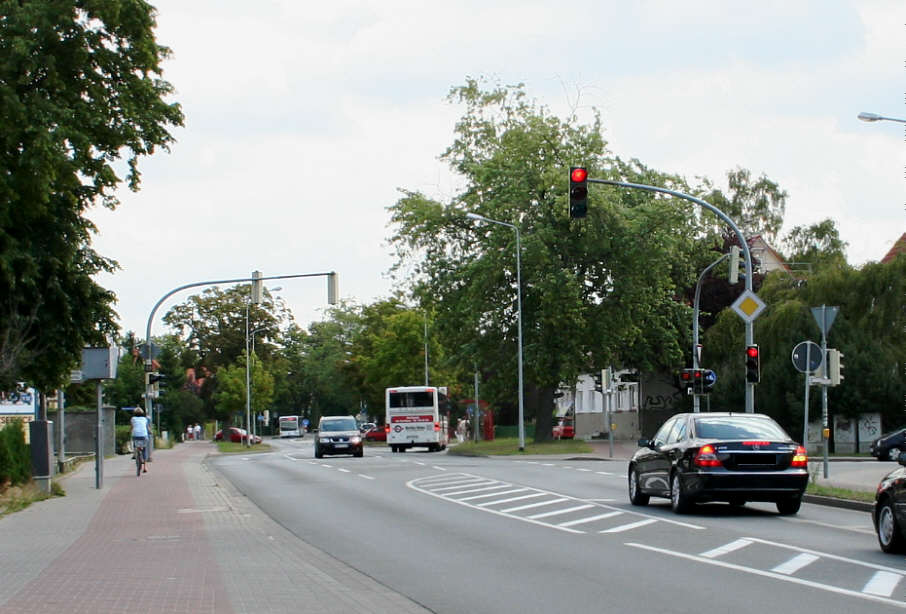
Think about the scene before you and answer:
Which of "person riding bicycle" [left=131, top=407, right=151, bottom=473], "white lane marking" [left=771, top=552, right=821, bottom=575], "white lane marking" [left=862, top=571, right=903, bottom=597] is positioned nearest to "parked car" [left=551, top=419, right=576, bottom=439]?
"person riding bicycle" [left=131, top=407, right=151, bottom=473]

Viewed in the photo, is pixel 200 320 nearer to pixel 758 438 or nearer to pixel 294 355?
pixel 294 355

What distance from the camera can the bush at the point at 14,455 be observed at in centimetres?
2244

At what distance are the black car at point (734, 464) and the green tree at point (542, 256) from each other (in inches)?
1148

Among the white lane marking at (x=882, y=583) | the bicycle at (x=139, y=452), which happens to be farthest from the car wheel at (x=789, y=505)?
the bicycle at (x=139, y=452)

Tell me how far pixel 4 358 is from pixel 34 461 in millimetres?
2564

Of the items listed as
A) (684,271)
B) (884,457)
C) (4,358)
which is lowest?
(884,457)

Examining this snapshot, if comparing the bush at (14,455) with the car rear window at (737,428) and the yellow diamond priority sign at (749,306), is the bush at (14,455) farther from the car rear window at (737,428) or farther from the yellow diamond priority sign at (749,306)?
the yellow diamond priority sign at (749,306)

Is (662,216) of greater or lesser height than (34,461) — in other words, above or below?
above

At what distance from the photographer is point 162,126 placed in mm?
23844

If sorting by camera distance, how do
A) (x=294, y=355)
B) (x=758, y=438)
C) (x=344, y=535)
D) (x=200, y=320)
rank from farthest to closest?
(x=294, y=355)
(x=200, y=320)
(x=758, y=438)
(x=344, y=535)

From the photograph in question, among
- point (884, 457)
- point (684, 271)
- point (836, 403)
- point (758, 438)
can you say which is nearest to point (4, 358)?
point (758, 438)

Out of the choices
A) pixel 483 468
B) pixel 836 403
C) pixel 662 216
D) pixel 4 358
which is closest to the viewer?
pixel 4 358

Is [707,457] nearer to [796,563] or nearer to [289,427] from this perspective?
[796,563]

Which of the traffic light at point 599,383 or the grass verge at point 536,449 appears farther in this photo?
the grass verge at point 536,449
